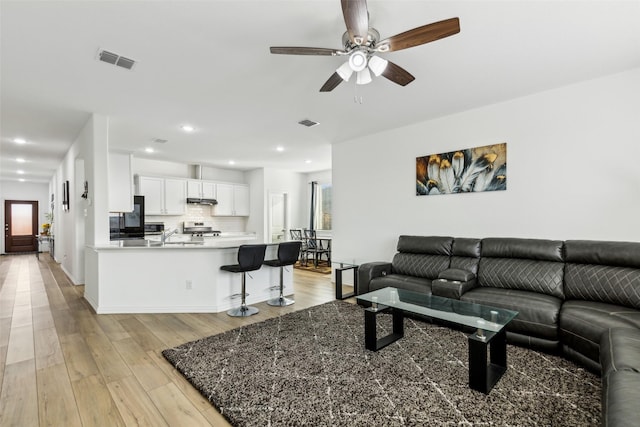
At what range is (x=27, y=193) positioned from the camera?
35.2 ft

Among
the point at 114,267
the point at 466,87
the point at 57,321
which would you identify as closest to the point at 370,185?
the point at 466,87

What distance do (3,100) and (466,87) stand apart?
17.2 feet

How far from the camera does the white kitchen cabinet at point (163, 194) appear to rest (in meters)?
6.89

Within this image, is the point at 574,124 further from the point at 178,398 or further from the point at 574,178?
the point at 178,398

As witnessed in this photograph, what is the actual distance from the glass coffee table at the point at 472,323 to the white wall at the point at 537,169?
1.56 m

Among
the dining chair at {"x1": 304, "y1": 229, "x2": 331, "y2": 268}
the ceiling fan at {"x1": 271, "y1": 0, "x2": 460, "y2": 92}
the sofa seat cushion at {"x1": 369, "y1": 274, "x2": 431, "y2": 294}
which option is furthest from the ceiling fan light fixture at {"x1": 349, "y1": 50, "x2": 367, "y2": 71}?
the dining chair at {"x1": 304, "y1": 229, "x2": 331, "y2": 268}

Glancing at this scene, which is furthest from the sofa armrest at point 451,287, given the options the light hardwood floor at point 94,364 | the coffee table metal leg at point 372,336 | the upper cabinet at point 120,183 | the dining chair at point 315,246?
the upper cabinet at point 120,183

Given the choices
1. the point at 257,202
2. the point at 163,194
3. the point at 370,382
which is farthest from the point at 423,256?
the point at 163,194

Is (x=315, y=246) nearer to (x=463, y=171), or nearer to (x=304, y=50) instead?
(x=463, y=171)

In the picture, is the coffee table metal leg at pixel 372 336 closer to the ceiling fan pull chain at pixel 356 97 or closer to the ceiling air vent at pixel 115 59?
the ceiling fan pull chain at pixel 356 97

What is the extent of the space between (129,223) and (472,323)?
6383mm

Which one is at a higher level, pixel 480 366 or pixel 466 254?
pixel 466 254

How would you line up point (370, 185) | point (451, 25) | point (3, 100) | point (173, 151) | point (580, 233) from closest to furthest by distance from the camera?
point (451, 25) → point (580, 233) → point (3, 100) → point (370, 185) → point (173, 151)

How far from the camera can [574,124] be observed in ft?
10.8
